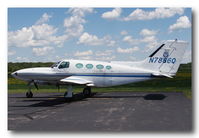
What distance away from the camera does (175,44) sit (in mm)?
17766

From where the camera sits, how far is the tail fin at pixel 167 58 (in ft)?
58.1

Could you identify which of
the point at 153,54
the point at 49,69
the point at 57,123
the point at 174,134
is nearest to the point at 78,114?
the point at 57,123

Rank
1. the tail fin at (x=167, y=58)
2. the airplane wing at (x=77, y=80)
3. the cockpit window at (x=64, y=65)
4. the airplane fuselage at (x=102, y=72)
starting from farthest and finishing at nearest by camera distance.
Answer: the cockpit window at (x=64, y=65), the airplane fuselage at (x=102, y=72), the tail fin at (x=167, y=58), the airplane wing at (x=77, y=80)

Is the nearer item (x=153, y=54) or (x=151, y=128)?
(x=151, y=128)

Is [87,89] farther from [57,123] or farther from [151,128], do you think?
[151,128]

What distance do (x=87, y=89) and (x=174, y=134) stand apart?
456 inches

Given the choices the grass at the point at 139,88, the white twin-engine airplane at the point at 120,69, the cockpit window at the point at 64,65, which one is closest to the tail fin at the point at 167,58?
the white twin-engine airplane at the point at 120,69

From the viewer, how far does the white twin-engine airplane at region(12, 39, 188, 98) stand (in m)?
17.8

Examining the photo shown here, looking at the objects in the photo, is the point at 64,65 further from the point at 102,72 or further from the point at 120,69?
the point at 120,69

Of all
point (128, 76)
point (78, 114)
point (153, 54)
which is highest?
point (153, 54)

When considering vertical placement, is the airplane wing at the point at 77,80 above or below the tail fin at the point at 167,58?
below

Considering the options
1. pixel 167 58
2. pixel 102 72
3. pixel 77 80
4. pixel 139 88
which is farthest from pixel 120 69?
pixel 139 88

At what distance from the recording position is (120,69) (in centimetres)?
1834

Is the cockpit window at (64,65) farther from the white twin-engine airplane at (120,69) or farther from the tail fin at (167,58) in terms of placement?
the tail fin at (167,58)
